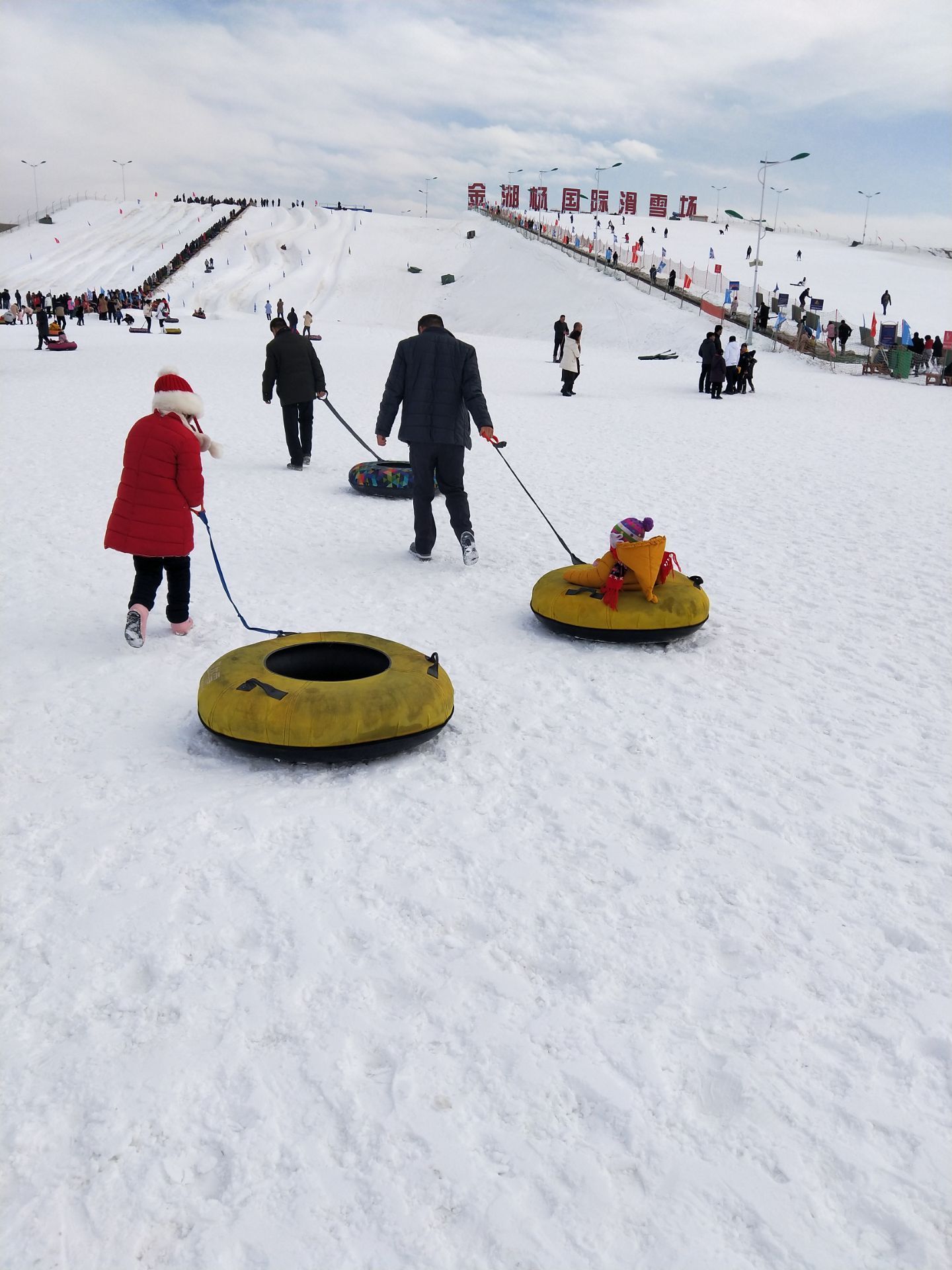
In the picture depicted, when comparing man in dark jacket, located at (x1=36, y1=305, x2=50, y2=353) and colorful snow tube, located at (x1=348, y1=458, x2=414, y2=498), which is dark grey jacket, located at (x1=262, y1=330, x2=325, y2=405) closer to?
colorful snow tube, located at (x1=348, y1=458, x2=414, y2=498)

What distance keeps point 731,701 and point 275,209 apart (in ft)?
258

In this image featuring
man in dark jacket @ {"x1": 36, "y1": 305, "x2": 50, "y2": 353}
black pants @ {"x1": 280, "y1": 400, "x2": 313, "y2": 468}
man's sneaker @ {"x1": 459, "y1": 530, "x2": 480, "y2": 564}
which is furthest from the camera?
man in dark jacket @ {"x1": 36, "y1": 305, "x2": 50, "y2": 353}

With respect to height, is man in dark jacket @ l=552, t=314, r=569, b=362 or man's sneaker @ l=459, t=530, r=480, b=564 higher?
man in dark jacket @ l=552, t=314, r=569, b=362

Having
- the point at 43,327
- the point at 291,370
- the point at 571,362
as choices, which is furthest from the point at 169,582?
the point at 43,327

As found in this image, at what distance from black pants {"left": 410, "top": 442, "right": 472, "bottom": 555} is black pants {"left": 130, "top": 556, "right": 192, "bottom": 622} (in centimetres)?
175

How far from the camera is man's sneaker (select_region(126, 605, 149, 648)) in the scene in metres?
4.72

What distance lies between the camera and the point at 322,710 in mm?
3498

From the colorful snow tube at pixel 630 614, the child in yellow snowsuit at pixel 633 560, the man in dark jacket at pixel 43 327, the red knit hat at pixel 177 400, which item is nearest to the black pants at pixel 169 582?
the red knit hat at pixel 177 400

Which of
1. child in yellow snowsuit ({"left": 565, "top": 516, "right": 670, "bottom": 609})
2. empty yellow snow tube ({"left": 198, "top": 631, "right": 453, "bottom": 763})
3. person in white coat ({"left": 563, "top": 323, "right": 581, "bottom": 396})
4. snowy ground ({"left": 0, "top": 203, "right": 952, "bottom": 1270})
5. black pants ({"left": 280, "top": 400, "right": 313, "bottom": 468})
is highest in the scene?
person in white coat ({"left": 563, "top": 323, "right": 581, "bottom": 396})

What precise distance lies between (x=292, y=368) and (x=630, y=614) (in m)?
5.54

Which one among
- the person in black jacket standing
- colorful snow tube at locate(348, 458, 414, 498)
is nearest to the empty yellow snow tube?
colorful snow tube at locate(348, 458, 414, 498)

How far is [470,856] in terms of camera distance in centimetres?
304

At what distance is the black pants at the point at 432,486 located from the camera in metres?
5.93

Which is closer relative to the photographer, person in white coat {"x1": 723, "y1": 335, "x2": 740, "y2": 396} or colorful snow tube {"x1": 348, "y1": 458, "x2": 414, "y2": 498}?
colorful snow tube {"x1": 348, "y1": 458, "x2": 414, "y2": 498}
